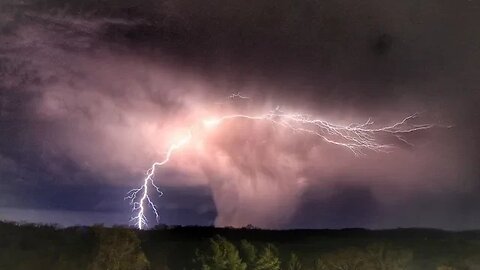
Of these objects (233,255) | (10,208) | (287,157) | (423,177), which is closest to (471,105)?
(423,177)

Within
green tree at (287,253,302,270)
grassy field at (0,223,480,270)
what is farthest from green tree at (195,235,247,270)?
green tree at (287,253,302,270)

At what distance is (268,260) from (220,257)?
27cm

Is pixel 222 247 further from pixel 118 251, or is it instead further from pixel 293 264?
pixel 118 251

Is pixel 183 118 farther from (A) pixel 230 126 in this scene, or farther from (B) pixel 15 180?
(B) pixel 15 180

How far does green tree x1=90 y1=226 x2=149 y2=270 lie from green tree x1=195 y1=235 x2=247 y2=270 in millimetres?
313

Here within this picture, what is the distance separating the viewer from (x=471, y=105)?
3.03 meters

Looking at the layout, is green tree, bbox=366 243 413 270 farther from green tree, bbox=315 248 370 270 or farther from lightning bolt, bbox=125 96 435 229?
lightning bolt, bbox=125 96 435 229

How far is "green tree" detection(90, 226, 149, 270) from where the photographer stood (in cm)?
268

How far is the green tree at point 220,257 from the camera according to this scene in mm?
2775

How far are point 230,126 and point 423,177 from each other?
1204 mm

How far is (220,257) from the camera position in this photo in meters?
2.79

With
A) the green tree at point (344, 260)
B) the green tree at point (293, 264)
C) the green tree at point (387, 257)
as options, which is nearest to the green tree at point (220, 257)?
the green tree at point (293, 264)

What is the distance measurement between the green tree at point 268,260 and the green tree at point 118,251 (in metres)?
0.63

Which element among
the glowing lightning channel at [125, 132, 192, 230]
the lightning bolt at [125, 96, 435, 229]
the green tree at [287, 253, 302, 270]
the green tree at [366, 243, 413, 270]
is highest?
the lightning bolt at [125, 96, 435, 229]
